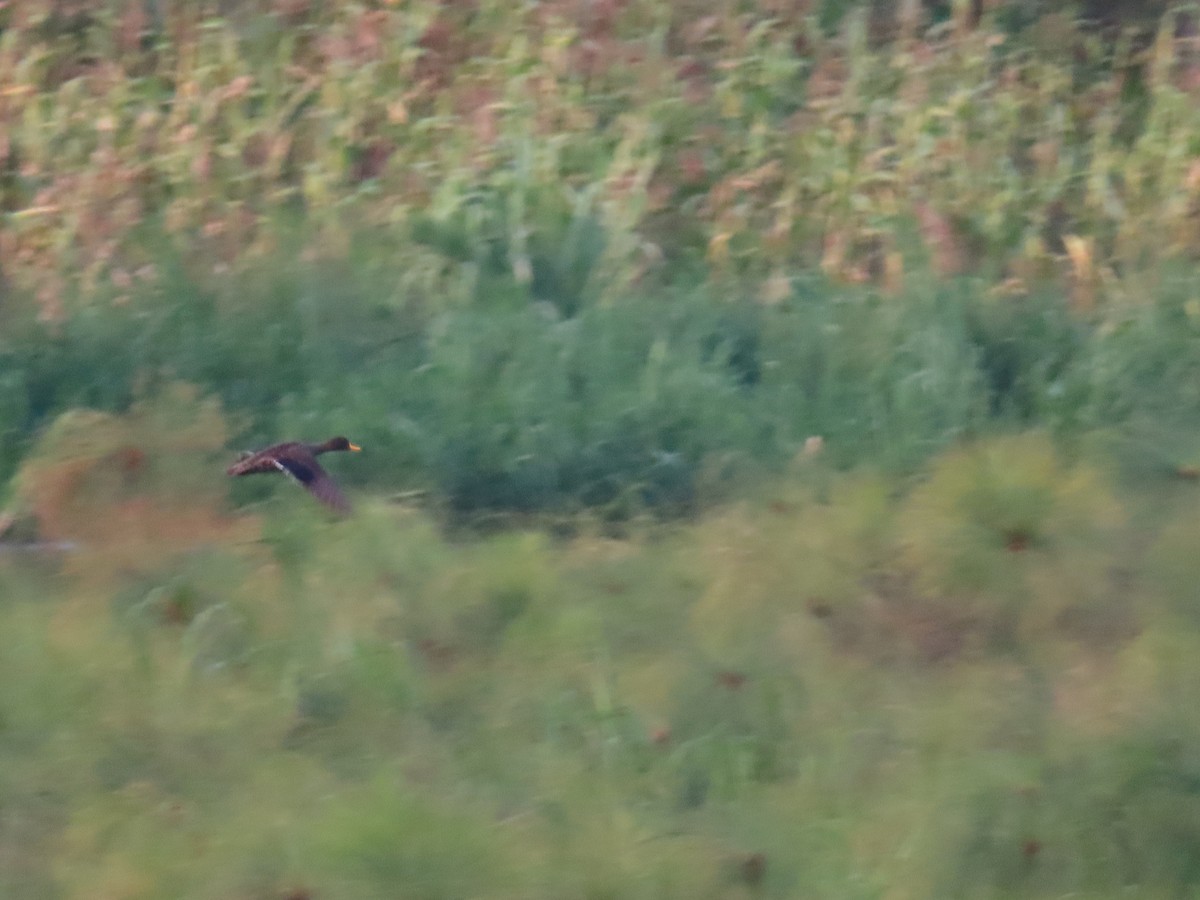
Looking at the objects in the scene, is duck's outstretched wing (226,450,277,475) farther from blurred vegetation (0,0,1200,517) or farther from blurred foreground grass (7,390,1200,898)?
blurred vegetation (0,0,1200,517)

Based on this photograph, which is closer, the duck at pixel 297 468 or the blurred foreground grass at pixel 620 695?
the blurred foreground grass at pixel 620 695

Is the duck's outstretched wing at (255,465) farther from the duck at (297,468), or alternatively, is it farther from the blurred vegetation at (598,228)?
the blurred vegetation at (598,228)

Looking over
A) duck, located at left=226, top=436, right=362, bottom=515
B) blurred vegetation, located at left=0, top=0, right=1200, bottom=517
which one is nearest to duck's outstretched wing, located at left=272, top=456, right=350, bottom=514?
duck, located at left=226, top=436, right=362, bottom=515

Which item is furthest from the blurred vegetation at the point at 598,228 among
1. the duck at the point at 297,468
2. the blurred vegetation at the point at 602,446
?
the duck at the point at 297,468

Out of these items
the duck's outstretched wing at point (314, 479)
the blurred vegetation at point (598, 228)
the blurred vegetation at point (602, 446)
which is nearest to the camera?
the blurred vegetation at point (602, 446)

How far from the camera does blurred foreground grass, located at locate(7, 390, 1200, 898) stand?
3.33 m

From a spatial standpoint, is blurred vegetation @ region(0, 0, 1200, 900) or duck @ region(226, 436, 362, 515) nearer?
blurred vegetation @ region(0, 0, 1200, 900)

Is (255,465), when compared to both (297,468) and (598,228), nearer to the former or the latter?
(297,468)

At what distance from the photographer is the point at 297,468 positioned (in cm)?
446

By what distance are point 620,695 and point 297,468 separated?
3.48 ft

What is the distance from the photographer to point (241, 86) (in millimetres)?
6266

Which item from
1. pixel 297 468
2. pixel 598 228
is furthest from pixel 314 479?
pixel 598 228

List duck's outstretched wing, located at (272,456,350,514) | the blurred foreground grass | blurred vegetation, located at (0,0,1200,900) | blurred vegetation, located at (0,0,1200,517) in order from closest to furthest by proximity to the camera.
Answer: the blurred foreground grass → blurred vegetation, located at (0,0,1200,900) → duck's outstretched wing, located at (272,456,350,514) → blurred vegetation, located at (0,0,1200,517)

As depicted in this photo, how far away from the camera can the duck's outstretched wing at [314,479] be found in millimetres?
4379
